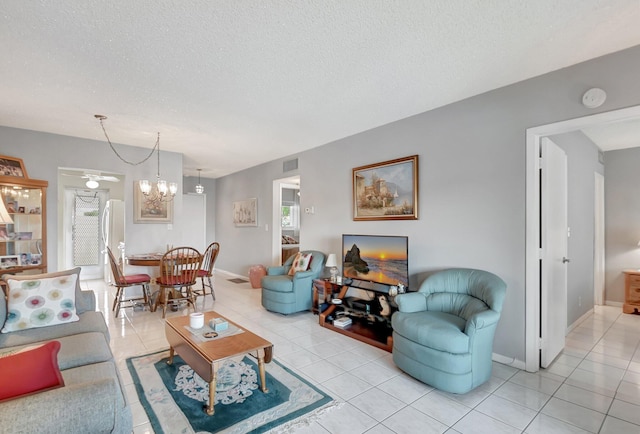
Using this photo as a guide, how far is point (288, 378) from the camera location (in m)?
2.56

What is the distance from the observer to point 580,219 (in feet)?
13.4

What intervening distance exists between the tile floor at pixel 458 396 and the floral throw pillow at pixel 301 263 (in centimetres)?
97


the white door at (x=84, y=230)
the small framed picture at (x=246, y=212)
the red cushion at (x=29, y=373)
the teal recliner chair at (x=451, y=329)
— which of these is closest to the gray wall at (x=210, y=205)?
the small framed picture at (x=246, y=212)

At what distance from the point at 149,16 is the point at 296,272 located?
3408 millimetres

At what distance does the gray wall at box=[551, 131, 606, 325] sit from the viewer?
380 centimetres

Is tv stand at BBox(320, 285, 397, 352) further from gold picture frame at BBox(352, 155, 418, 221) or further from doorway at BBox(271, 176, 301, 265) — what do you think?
doorway at BBox(271, 176, 301, 265)

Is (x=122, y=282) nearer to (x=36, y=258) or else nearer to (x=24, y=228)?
(x=36, y=258)

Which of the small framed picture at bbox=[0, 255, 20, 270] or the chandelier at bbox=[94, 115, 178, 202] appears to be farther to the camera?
the chandelier at bbox=[94, 115, 178, 202]

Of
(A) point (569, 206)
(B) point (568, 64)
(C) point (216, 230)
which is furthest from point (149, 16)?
(C) point (216, 230)

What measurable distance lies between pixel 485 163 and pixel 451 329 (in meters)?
1.66

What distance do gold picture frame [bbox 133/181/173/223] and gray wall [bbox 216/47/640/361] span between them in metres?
3.32

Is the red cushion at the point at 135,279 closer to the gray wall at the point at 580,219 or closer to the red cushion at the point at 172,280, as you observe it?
the red cushion at the point at 172,280

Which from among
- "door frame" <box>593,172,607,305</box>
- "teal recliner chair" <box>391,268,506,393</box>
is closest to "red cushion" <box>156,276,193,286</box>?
→ "teal recliner chair" <box>391,268,506,393</box>

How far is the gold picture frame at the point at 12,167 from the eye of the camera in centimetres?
377
